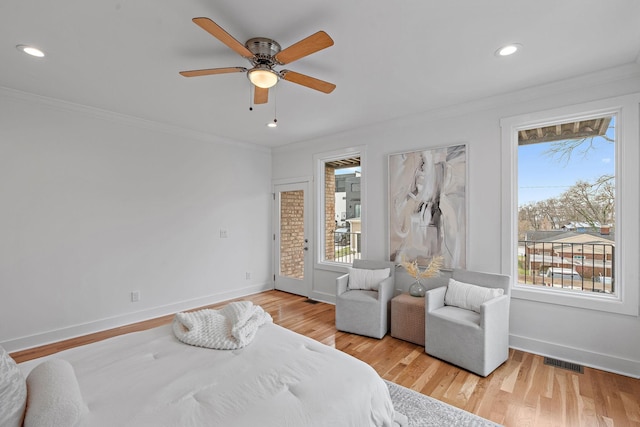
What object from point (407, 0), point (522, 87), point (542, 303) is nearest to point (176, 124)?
point (407, 0)

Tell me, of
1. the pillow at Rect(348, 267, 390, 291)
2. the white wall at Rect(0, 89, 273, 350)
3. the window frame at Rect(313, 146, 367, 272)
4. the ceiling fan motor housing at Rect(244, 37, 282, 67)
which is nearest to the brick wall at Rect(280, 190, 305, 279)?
Result: the window frame at Rect(313, 146, 367, 272)

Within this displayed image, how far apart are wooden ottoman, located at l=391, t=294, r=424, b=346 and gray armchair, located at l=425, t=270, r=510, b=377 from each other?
0.17 metres

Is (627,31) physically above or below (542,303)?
above

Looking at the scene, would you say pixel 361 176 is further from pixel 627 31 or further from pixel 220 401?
pixel 220 401

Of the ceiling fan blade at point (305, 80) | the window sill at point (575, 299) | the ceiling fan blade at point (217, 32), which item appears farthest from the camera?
the window sill at point (575, 299)

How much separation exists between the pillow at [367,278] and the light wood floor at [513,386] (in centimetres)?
61

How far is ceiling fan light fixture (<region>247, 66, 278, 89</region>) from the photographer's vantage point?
80.3 inches

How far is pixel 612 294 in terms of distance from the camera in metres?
2.61

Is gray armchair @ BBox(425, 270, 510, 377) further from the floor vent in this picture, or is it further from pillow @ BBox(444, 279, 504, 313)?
the floor vent

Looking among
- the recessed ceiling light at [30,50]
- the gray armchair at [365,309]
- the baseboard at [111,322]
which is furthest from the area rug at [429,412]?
the recessed ceiling light at [30,50]

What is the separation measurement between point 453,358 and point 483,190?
5.75 ft

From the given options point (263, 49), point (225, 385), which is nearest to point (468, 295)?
point (225, 385)

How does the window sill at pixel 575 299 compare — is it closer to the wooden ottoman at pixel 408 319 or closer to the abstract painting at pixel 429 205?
the abstract painting at pixel 429 205

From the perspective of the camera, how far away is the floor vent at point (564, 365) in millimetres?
2541
